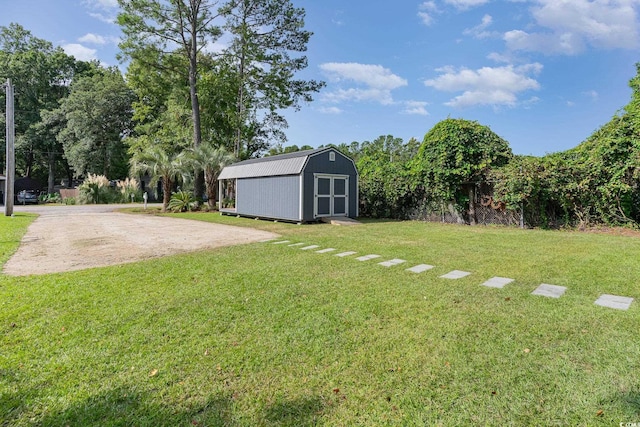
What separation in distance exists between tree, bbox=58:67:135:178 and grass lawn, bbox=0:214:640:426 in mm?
27758

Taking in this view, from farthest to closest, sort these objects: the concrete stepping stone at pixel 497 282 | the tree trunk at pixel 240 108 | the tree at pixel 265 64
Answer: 1. the tree trunk at pixel 240 108
2. the tree at pixel 265 64
3. the concrete stepping stone at pixel 497 282

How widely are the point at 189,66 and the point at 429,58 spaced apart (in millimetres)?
Result: 14072

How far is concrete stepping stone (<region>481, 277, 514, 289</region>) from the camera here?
375cm

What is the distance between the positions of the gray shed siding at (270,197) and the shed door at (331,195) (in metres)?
0.78

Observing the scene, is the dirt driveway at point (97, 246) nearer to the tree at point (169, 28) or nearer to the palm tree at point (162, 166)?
the palm tree at point (162, 166)

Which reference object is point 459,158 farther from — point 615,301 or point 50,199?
point 50,199

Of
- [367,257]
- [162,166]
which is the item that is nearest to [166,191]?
[162,166]

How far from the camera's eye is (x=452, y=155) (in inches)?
429

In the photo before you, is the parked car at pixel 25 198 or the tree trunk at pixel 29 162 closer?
the parked car at pixel 25 198

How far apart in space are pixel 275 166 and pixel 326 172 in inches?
78.2

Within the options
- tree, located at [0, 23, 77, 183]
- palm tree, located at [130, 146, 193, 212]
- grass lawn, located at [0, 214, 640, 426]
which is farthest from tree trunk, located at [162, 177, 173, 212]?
tree, located at [0, 23, 77, 183]

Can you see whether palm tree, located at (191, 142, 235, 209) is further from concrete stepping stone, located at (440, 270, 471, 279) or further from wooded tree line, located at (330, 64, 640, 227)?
concrete stepping stone, located at (440, 270, 471, 279)

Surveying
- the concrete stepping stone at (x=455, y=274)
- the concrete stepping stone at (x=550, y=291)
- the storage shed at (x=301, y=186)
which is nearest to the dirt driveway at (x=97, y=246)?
the storage shed at (x=301, y=186)

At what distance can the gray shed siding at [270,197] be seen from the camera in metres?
11.3
